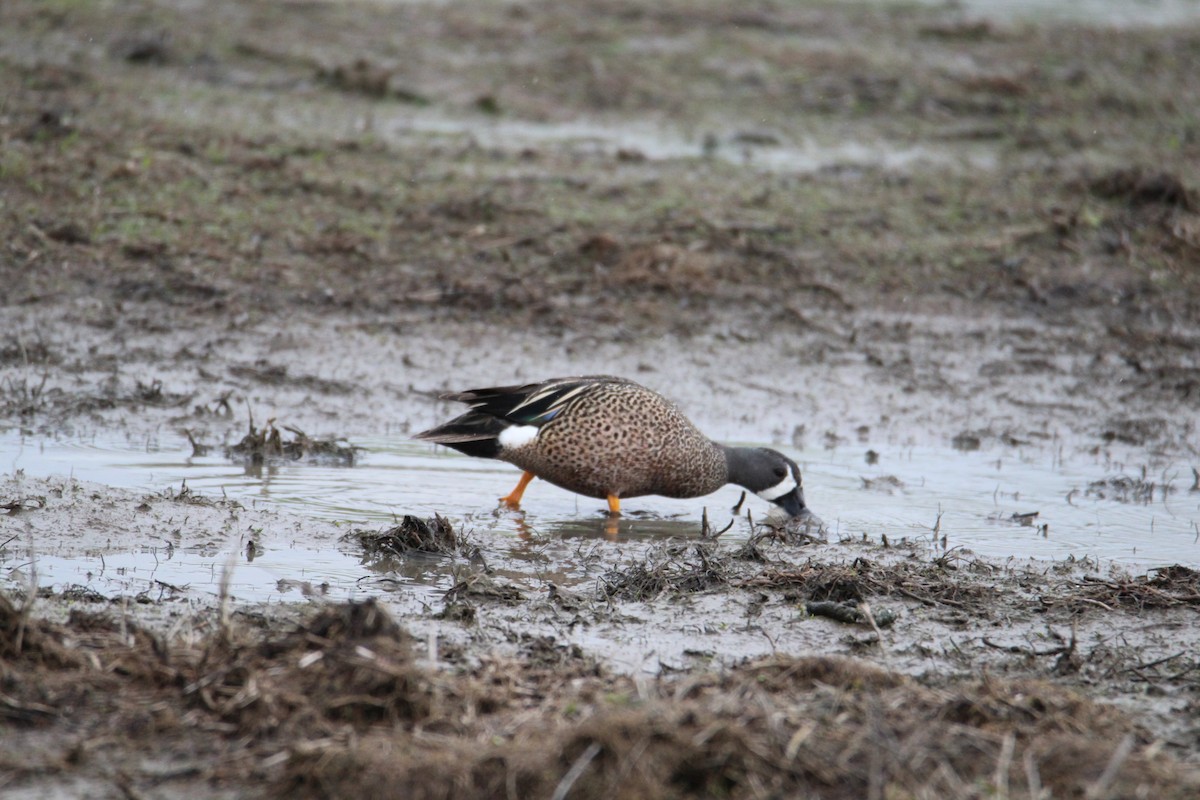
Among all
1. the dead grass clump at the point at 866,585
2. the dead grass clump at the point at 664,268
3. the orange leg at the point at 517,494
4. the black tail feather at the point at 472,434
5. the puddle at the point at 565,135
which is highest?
the puddle at the point at 565,135

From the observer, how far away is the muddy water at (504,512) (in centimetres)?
516

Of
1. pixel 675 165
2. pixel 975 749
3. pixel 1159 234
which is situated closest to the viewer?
pixel 975 749

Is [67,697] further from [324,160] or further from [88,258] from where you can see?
[324,160]

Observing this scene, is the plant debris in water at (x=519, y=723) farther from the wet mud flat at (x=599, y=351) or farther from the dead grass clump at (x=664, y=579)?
the dead grass clump at (x=664, y=579)

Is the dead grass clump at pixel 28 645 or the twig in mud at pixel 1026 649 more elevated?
the dead grass clump at pixel 28 645

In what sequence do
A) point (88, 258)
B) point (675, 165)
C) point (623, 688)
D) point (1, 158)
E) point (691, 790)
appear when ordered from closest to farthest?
point (691, 790) → point (623, 688) → point (88, 258) → point (1, 158) → point (675, 165)

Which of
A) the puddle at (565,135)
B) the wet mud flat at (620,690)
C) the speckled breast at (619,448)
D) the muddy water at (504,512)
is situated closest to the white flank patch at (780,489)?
the muddy water at (504,512)

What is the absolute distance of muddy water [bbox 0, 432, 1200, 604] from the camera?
203 inches

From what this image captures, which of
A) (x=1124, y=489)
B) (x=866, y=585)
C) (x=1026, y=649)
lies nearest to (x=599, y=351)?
(x=1124, y=489)

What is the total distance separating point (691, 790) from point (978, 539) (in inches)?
136

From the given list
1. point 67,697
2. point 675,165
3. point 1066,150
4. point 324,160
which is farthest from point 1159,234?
point 67,697

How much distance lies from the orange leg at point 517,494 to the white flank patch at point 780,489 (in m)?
1.16

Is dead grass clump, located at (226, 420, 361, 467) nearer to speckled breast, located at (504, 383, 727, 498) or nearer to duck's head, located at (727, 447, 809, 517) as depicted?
speckled breast, located at (504, 383, 727, 498)

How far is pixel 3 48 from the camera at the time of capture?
39.1 ft
